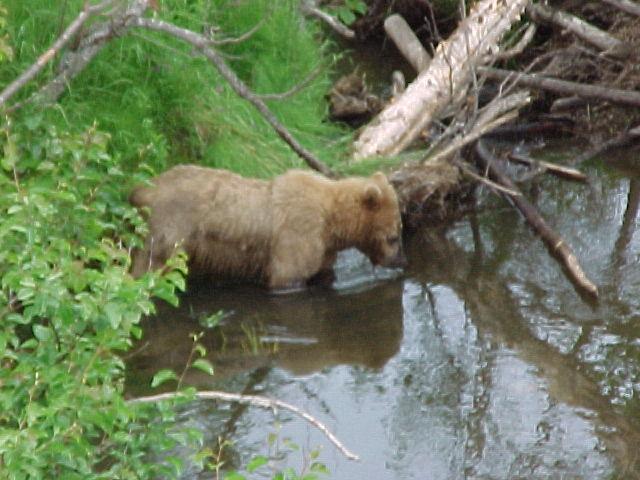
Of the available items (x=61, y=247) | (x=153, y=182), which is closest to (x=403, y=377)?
(x=153, y=182)

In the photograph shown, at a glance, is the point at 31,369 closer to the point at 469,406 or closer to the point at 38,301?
the point at 38,301

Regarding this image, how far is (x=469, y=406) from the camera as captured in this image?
659 cm

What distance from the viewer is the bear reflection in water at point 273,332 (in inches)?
273

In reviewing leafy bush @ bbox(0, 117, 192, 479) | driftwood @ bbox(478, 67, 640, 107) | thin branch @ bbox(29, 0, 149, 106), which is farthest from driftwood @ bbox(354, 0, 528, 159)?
leafy bush @ bbox(0, 117, 192, 479)

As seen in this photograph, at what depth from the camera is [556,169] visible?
9344 millimetres

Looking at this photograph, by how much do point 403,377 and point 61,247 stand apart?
2.59m

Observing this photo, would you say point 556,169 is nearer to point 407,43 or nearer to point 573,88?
point 573,88

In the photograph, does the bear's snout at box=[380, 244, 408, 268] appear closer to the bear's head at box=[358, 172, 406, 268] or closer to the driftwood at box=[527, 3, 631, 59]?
the bear's head at box=[358, 172, 406, 268]

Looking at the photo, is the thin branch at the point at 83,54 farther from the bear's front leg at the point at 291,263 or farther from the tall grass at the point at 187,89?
the bear's front leg at the point at 291,263

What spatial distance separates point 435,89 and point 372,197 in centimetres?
164

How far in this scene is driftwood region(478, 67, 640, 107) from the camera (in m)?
9.73

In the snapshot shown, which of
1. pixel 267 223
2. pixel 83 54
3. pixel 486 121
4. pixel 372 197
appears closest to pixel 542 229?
pixel 486 121

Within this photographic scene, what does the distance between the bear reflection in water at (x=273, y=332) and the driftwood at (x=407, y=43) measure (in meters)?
3.20

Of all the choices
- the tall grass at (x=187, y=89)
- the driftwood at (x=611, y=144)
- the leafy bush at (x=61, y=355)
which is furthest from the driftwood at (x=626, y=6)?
the leafy bush at (x=61, y=355)
